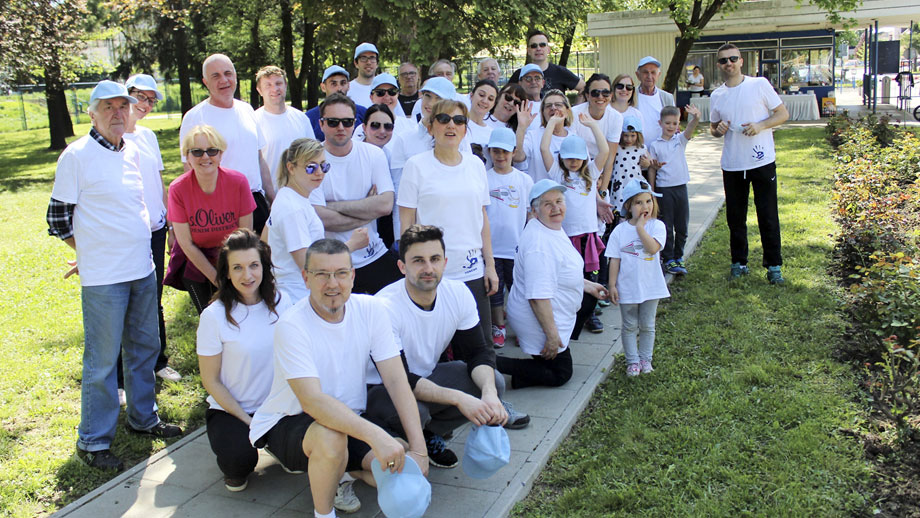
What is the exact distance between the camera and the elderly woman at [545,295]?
529 cm

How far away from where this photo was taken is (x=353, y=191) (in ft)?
17.4

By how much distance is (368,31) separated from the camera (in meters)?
14.6

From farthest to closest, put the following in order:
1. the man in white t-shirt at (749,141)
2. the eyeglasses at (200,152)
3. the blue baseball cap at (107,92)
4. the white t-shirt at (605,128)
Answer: the man in white t-shirt at (749,141) < the white t-shirt at (605,128) < the eyeglasses at (200,152) < the blue baseball cap at (107,92)

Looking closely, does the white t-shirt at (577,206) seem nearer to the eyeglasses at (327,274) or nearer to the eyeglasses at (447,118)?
the eyeglasses at (447,118)

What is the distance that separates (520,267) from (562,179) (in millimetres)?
1165

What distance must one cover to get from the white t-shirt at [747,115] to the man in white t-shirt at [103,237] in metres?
5.02

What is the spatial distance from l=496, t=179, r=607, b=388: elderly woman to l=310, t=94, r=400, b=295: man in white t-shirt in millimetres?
920

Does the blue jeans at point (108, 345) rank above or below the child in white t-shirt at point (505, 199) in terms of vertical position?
below

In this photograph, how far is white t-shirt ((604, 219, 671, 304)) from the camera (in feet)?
17.8

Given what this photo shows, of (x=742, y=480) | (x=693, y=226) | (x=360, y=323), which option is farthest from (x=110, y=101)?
(x=693, y=226)

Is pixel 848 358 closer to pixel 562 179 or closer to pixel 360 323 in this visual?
pixel 562 179

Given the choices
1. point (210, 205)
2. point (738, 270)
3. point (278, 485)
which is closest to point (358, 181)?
point (210, 205)

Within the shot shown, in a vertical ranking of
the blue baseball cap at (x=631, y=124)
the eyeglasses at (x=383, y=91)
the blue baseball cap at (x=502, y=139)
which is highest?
the eyeglasses at (x=383, y=91)

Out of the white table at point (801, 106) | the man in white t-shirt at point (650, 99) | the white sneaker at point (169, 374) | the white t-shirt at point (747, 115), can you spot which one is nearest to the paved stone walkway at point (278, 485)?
the white sneaker at point (169, 374)
